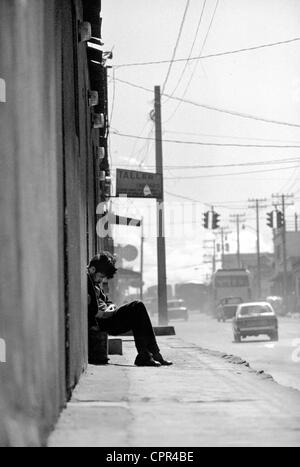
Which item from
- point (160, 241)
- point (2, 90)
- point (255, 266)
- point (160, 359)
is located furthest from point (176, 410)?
point (255, 266)

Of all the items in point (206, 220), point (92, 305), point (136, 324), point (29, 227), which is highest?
point (206, 220)

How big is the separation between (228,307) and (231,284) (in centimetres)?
392

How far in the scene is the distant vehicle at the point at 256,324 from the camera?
28484mm

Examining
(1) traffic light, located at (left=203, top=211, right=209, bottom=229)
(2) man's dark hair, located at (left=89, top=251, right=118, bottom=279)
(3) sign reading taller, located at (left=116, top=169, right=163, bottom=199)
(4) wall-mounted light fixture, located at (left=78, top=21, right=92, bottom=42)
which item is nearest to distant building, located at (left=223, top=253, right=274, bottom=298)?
(1) traffic light, located at (left=203, top=211, right=209, bottom=229)

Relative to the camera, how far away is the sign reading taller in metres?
24.3

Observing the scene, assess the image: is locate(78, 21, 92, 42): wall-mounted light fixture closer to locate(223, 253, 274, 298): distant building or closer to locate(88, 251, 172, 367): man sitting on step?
locate(88, 251, 172, 367): man sitting on step

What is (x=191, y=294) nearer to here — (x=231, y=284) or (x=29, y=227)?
(x=231, y=284)

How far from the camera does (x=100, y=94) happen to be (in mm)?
17062

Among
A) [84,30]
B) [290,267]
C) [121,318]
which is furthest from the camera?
[290,267]

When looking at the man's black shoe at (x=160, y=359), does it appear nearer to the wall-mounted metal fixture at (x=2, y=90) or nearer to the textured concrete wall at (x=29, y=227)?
the textured concrete wall at (x=29, y=227)

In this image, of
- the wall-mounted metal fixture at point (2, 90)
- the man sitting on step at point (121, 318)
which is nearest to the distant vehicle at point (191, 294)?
the man sitting on step at point (121, 318)

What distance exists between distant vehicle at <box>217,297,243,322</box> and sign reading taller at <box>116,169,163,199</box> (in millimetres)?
27005

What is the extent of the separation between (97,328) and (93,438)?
481cm

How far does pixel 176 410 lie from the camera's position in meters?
5.58
